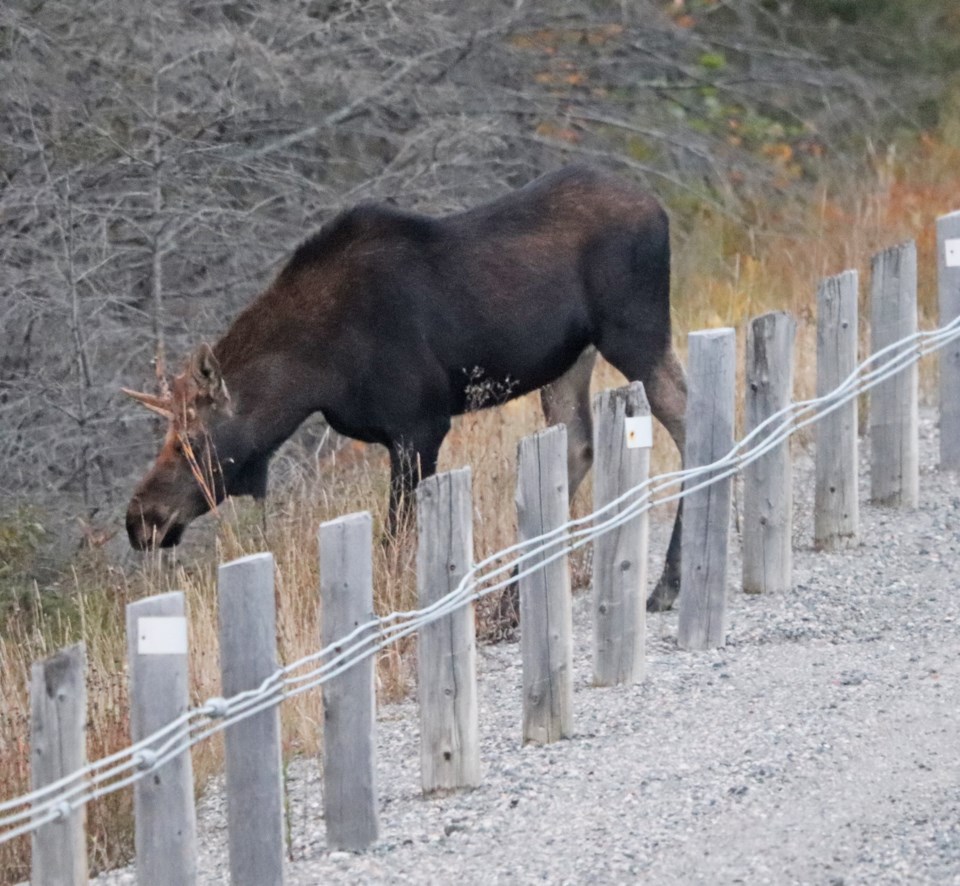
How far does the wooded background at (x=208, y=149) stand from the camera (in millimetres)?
11227

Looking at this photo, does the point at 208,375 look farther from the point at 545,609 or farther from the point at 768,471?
the point at 545,609

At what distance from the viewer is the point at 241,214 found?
451 inches

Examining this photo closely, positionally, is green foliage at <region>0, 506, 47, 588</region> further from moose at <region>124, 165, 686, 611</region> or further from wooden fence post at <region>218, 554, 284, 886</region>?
wooden fence post at <region>218, 554, 284, 886</region>

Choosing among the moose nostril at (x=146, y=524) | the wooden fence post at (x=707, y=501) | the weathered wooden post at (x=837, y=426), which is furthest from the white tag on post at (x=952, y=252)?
the moose nostril at (x=146, y=524)

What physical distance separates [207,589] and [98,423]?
3119 millimetres

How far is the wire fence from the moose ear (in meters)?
1.52

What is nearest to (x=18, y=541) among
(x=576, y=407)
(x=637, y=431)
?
(x=576, y=407)

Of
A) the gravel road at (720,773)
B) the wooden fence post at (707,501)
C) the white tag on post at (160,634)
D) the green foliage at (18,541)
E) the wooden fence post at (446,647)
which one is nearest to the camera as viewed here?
the white tag on post at (160,634)

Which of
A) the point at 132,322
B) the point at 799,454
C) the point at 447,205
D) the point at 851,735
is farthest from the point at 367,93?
the point at 851,735

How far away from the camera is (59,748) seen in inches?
199

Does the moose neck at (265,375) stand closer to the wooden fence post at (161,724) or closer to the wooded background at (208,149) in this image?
the wooded background at (208,149)

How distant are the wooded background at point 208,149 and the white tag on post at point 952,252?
10.9 feet

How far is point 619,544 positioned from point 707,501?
27.1 inches

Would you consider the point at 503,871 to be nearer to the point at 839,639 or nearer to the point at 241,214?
the point at 839,639
